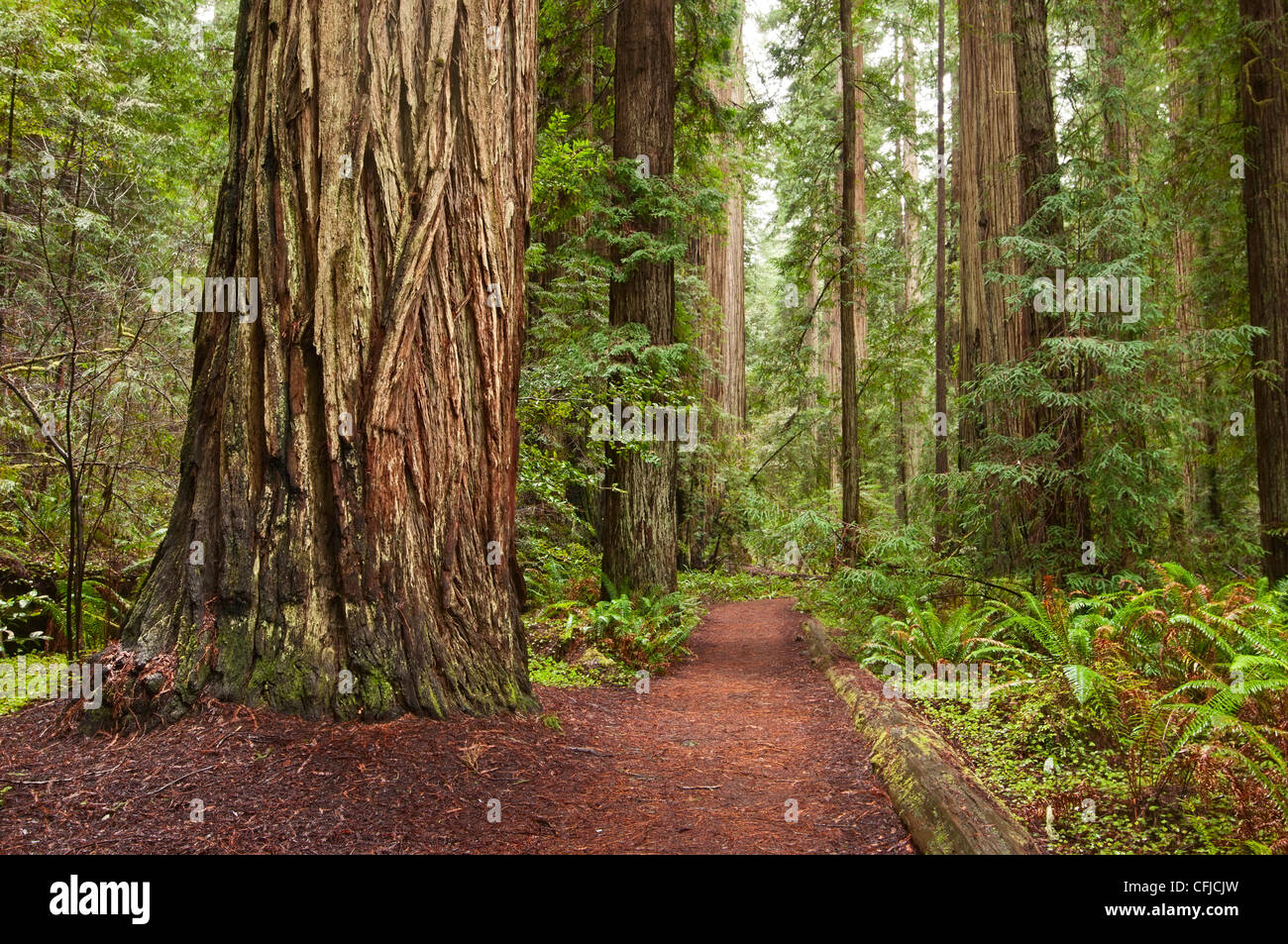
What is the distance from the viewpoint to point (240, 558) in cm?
372

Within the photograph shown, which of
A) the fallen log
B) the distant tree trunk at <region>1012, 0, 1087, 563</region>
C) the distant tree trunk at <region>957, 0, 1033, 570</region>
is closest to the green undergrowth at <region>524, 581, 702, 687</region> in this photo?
the fallen log

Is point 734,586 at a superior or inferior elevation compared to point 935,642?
inferior

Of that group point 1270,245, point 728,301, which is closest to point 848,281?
point 1270,245

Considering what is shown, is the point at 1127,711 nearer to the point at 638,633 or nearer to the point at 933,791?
the point at 933,791

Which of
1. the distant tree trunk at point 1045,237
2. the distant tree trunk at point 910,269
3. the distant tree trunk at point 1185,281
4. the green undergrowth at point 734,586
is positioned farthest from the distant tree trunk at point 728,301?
the distant tree trunk at point 1185,281

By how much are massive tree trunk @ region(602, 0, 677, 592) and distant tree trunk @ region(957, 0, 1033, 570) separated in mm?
3545

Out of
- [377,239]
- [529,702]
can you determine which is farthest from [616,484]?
[377,239]

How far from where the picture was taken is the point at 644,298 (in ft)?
29.9

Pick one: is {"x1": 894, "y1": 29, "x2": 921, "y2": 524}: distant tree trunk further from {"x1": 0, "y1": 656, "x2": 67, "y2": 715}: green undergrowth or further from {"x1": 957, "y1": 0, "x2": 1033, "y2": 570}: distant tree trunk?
{"x1": 0, "y1": 656, "x2": 67, "y2": 715}: green undergrowth

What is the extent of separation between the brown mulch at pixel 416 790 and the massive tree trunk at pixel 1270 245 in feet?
22.6

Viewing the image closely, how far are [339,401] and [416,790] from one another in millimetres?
1872

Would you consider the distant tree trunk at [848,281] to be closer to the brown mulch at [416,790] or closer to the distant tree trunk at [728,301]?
the distant tree trunk at [728,301]

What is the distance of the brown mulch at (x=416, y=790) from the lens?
2.90m

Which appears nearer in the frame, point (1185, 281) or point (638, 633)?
point (638, 633)
